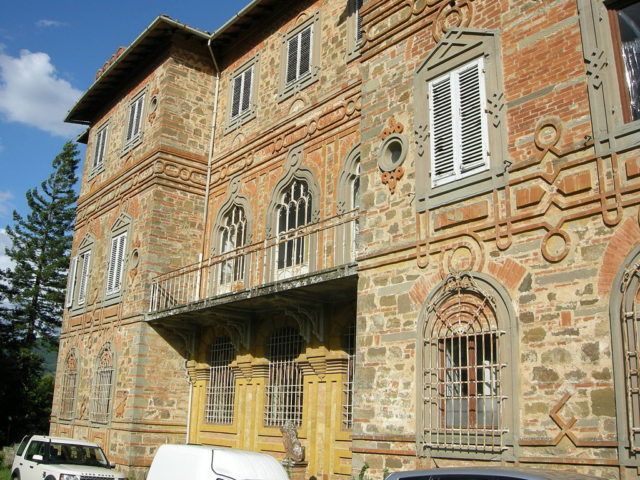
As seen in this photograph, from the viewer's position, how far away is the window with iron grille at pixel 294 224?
50.1ft

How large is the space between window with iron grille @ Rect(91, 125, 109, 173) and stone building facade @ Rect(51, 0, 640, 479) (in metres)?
2.43

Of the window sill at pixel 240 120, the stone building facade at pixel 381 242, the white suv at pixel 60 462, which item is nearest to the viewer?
the stone building facade at pixel 381 242

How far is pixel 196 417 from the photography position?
17.6 meters

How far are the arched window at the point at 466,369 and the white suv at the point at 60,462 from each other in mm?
6698

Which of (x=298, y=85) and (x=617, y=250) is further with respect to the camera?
(x=298, y=85)

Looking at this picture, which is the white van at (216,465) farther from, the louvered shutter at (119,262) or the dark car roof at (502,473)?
the louvered shutter at (119,262)

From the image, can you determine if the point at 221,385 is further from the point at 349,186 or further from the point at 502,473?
the point at 502,473

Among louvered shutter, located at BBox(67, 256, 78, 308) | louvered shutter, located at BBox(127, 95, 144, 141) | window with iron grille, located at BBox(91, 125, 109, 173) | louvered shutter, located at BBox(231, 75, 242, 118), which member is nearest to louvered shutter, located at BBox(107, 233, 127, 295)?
louvered shutter, located at BBox(127, 95, 144, 141)

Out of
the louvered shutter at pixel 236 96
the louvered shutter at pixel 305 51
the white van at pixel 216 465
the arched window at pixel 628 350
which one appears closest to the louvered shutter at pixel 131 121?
the louvered shutter at pixel 236 96

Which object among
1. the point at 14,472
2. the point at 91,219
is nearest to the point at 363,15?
the point at 14,472

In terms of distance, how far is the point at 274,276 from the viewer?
15.8 metres

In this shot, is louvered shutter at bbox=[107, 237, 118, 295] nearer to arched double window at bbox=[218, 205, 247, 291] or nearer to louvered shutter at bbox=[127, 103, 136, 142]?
louvered shutter at bbox=[127, 103, 136, 142]

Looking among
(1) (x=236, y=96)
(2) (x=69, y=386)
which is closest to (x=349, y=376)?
(1) (x=236, y=96)

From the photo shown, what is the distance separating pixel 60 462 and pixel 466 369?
28.2 ft
